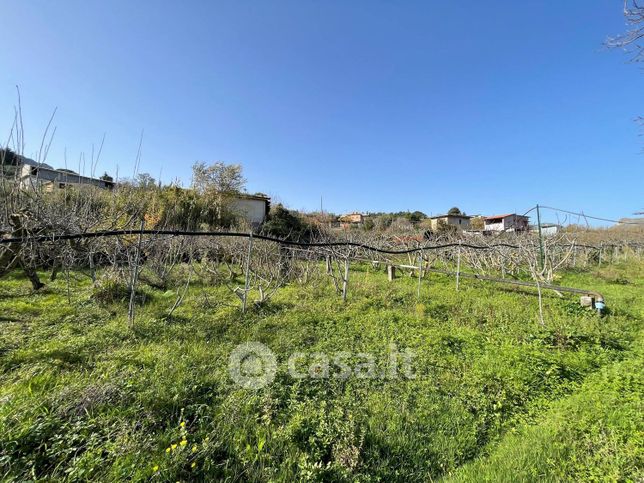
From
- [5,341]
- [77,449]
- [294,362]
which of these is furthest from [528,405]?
[5,341]

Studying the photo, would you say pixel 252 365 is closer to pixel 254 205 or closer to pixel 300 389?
pixel 300 389

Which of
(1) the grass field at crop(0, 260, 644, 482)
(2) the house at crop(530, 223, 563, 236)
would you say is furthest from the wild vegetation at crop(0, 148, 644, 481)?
(2) the house at crop(530, 223, 563, 236)

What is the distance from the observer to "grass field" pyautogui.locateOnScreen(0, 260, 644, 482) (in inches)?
76.7

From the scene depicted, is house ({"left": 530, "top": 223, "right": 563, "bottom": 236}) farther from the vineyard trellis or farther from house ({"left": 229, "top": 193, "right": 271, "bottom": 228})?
house ({"left": 229, "top": 193, "right": 271, "bottom": 228})

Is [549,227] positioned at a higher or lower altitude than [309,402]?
higher

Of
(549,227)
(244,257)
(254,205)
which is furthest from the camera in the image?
(254,205)

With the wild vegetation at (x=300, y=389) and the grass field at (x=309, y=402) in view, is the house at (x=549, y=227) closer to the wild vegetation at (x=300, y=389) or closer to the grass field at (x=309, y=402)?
the wild vegetation at (x=300, y=389)

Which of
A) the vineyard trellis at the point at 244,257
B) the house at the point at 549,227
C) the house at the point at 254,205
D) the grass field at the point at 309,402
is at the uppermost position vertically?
the house at the point at 254,205

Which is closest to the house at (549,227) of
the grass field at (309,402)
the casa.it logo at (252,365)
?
the grass field at (309,402)

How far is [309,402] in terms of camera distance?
2676 millimetres

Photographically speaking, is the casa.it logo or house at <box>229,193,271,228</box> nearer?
the casa.it logo

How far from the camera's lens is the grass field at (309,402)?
1949 millimetres

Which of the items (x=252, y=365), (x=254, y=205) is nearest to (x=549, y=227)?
(x=252, y=365)

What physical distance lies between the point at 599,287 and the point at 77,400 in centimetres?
1378
